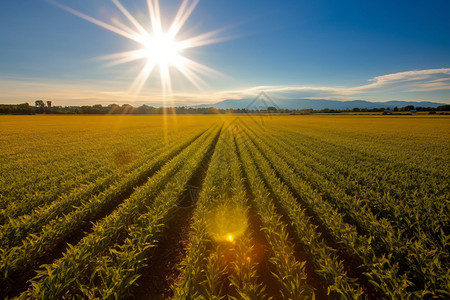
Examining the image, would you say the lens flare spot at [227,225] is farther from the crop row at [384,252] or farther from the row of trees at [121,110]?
the row of trees at [121,110]

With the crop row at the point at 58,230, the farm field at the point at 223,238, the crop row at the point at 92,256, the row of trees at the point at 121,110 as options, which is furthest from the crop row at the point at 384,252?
the row of trees at the point at 121,110

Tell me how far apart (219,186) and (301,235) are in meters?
4.51

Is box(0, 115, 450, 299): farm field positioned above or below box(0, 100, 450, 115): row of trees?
below

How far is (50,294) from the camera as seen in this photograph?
3188mm

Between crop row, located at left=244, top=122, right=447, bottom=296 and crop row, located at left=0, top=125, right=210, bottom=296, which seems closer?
crop row, located at left=244, top=122, right=447, bottom=296

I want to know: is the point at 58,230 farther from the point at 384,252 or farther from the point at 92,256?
the point at 384,252

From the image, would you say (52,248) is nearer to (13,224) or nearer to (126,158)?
(13,224)

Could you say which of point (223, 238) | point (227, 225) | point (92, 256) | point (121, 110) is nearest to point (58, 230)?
point (92, 256)

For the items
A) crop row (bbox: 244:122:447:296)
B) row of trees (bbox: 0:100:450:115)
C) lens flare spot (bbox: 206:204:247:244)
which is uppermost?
row of trees (bbox: 0:100:450:115)

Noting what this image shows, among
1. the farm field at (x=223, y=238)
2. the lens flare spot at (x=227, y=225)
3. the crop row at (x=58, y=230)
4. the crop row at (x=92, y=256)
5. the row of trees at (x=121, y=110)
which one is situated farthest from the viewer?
the row of trees at (x=121, y=110)

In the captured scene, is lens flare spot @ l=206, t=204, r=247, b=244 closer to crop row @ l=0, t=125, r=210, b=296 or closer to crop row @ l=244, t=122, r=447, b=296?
crop row @ l=244, t=122, r=447, b=296

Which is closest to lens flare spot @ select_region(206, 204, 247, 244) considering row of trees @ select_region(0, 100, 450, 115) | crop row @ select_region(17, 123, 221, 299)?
crop row @ select_region(17, 123, 221, 299)

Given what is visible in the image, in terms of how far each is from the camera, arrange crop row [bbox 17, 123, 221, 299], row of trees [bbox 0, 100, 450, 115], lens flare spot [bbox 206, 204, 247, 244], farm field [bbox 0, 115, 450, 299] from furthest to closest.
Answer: row of trees [bbox 0, 100, 450, 115], lens flare spot [bbox 206, 204, 247, 244], farm field [bbox 0, 115, 450, 299], crop row [bbox 17, 123, 221, 299]

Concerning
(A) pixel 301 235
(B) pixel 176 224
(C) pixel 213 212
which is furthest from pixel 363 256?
(B) pixel 176 224
